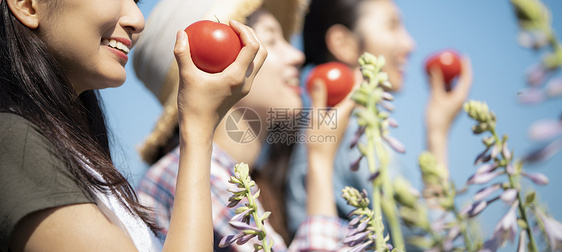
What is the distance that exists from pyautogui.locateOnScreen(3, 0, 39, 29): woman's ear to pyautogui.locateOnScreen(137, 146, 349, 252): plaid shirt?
40cm

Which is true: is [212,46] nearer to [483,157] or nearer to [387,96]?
[387,96]

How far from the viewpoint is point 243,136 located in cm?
130

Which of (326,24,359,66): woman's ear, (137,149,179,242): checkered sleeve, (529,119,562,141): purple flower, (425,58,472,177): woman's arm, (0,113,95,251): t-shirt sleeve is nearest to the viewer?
(529,119,562,141): purple flower

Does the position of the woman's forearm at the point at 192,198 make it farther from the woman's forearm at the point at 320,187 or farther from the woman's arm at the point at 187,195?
the woman's forearm at the point at 320,187

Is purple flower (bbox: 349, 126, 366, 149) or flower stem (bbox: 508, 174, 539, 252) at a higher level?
purple flower (bbox: 349, 126, 366, 149)

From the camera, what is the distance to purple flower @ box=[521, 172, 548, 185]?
0.28m

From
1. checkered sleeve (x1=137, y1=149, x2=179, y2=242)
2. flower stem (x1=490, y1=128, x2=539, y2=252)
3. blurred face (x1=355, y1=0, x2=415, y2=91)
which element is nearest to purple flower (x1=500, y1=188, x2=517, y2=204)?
flower stem (x1=490, y1=128, x2=539, y2=252)

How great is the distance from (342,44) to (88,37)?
5.10 feet

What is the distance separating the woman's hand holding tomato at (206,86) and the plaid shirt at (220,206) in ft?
1.14

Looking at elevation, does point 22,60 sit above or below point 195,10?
below

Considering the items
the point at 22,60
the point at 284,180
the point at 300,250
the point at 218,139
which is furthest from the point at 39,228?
the point at 284,180

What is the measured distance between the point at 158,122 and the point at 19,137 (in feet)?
2.75

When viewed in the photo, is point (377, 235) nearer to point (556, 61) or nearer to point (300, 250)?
point (556, 61)

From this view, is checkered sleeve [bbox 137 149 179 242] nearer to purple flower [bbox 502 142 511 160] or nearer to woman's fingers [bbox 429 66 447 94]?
purple flower [bbox 502 142 511 160]
